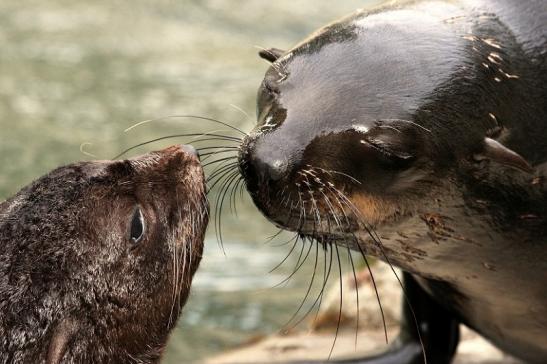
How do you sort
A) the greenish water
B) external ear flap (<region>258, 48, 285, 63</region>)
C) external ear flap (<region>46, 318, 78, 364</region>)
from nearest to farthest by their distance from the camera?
external ear flap (<region>46, 318, 78, 364</region>)
external ear flap (<region>258, 48, 285, 63</region>)
the greenish water

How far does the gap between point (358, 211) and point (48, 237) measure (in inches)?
51.1

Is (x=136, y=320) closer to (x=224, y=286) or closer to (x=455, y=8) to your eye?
(x=455, y=8)

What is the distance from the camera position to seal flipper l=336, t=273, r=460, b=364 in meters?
6.32

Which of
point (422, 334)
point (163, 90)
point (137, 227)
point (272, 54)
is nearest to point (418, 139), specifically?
point (272, 54)

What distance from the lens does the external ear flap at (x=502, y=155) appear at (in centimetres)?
477

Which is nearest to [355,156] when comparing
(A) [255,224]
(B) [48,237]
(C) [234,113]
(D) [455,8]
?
(D) [455,8]

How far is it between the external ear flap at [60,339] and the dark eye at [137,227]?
1.75 ft

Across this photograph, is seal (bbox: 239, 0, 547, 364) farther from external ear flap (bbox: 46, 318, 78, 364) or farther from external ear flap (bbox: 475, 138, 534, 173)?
external ear flap (bbox: 46, 318, 78, 364)

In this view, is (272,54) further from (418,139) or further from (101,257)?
(101,257)

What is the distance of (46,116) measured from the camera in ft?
43.0

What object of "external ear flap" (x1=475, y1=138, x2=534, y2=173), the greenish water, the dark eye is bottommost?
the greenish water

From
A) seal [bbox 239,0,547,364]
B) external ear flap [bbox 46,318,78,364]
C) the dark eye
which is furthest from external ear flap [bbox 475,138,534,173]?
external ear flap [bbox 46,318,78,364]

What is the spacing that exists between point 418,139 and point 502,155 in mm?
350

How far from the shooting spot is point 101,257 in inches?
194
